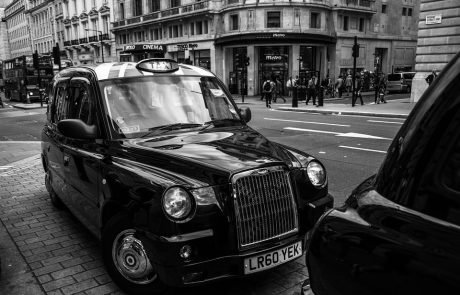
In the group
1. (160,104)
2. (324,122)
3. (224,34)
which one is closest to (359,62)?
(224,34)

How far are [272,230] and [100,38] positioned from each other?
68128 mm

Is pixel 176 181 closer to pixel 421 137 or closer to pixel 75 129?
pixel 75 129

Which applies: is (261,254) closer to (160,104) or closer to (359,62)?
(160,104)

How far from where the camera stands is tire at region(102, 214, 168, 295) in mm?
3248

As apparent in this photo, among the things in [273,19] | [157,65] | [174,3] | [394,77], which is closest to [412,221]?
[157,65]

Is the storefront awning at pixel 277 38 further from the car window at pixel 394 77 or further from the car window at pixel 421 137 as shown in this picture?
the car window at pixel 421 137

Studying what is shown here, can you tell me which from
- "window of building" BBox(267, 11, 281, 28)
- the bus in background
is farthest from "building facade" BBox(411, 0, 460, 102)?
the bus in background

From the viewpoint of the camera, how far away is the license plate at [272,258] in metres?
3.05

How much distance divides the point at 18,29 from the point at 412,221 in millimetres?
130005

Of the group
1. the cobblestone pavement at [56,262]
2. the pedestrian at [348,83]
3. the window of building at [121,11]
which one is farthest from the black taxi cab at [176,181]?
the window of building at [121,11]

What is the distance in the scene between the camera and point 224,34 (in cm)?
4259

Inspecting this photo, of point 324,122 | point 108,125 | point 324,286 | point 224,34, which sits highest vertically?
point 224,34

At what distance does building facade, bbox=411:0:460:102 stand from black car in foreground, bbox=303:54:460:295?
2375cm

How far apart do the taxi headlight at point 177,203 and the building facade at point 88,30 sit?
64254 millimetres
